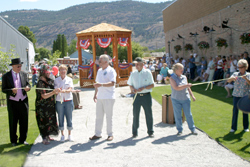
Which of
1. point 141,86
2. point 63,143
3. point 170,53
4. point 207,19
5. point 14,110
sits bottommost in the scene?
point 63,143

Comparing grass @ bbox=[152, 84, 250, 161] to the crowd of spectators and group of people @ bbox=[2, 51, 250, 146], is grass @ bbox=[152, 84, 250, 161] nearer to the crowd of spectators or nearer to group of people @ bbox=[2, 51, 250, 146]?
group of people @ bbox=[2, 51, 250, 146]

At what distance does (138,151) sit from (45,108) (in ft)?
7.56

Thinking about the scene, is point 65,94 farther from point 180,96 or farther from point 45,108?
point 180,96

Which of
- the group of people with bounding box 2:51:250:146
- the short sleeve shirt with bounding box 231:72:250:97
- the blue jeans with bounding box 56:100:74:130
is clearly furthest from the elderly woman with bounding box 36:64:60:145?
the short sleeve shirt with bounding box 231:72:250:97

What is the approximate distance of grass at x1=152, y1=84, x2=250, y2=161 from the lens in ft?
17.5

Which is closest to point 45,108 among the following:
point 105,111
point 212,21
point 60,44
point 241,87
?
point 105,111

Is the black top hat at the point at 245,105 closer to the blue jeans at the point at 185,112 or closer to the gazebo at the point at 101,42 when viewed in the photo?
the blue jeans at the point at 185,112

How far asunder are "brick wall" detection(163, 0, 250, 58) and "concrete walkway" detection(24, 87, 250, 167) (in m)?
10.8

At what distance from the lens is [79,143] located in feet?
19.5

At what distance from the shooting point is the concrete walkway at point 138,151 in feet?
15.2

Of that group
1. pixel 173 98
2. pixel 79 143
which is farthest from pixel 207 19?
pixel 79 143

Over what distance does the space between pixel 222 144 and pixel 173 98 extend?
1.57 meters

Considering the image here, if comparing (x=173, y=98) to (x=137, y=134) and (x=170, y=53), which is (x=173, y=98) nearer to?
(x=137, y=134)

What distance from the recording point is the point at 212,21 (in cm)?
1903
